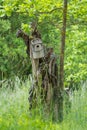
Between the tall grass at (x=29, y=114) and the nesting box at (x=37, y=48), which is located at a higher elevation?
the nesting box at (x=37, y=48)

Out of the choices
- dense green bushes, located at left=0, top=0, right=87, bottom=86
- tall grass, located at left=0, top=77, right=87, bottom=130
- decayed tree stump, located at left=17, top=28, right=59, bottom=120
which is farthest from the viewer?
dense green bushes, located at left=0, top=0, right=87, bottom=86

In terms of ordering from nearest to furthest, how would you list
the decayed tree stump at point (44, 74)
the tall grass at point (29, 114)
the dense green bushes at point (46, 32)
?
the tall grass at point (29, 114) < the decayed tree stump at point (44, 74) < the dense green bushes at point (46, 32)

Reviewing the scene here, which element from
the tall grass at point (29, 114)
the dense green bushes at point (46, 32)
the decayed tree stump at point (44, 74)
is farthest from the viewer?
the dense green bushes at point (46, 32)

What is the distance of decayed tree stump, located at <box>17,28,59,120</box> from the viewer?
6.00 meters

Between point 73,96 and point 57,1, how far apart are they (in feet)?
5.04

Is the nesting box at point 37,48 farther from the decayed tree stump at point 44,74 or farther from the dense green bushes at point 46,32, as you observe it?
the dense green bushes at point 46,32

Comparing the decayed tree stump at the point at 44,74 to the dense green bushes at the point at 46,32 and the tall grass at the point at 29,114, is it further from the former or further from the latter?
the dense green bushes at the point at 46,32

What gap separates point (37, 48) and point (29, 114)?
909 mm

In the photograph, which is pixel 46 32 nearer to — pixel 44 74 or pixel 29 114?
pixel 44 74

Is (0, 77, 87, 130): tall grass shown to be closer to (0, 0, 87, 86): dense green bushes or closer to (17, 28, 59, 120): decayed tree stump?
(17, 28, 59, 120): decayed tree stump

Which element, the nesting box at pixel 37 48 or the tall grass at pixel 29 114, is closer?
the tall grass at pixel 29 114

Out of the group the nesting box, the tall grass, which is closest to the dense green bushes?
the nesting box

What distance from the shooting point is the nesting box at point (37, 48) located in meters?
6.02

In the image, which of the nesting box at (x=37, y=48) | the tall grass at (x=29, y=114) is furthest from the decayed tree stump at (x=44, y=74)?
the tall grass at (x=29, y=114)
